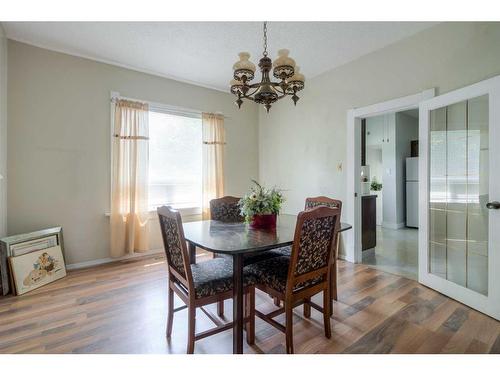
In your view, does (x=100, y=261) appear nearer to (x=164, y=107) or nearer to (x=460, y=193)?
(x=164, y=107)

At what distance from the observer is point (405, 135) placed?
5.83m

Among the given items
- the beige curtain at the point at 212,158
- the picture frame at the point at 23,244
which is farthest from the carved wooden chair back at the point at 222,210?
the picture frame at the point at 23,244

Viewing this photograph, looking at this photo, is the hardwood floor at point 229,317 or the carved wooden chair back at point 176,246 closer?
the carved wooden chair back at point 176,246

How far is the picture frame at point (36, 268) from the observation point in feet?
8.41

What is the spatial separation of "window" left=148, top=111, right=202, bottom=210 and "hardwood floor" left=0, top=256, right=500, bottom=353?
1.52 meters

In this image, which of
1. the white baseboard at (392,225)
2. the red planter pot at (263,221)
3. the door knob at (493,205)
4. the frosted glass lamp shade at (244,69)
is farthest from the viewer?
the white baseboard at (392,225)

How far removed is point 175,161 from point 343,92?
272 cm

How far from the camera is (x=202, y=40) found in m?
2.87

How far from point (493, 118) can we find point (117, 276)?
4059 mm

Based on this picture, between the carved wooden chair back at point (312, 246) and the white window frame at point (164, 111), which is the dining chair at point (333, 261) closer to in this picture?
the carved wooden chair back at point (312, 246)

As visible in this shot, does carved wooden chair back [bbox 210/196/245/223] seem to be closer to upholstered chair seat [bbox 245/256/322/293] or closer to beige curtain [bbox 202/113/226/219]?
upholstered chair seat [bbox 245/256/322/293]

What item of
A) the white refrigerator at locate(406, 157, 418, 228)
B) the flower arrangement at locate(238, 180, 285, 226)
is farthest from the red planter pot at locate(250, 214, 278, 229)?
the white refrigerator at locate(406, 157, 418, 228)

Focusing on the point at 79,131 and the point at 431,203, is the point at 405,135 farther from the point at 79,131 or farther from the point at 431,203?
the point at 79,131

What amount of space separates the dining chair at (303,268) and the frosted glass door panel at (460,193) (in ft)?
5.05
